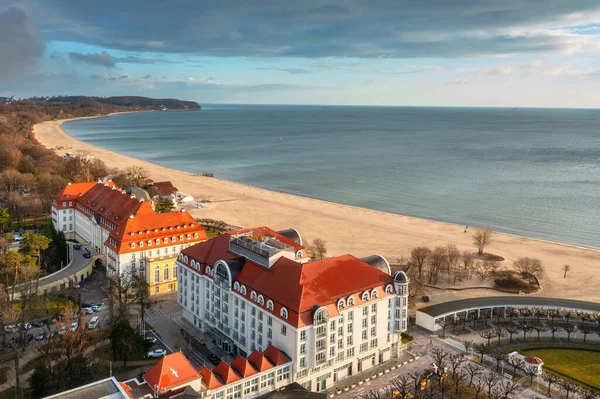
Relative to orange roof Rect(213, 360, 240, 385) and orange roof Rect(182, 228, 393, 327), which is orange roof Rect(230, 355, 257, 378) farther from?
orange roof Rect(182, 228, 393, 327)

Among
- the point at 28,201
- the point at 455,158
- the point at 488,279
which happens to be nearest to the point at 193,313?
the point at 488,279

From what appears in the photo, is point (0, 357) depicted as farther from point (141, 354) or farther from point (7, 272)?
point (7, 272)

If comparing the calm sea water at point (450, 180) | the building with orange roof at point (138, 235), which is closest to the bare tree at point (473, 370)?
the building with orange roof at point (138, 235)

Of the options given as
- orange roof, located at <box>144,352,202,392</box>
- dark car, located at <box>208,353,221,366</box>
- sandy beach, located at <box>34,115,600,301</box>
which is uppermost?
orange roof, located at <box>144,352,202,392</box>

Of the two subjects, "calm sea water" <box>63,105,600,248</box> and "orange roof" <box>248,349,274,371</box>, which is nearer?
"orange roof" <box>248,349,274,371</box>

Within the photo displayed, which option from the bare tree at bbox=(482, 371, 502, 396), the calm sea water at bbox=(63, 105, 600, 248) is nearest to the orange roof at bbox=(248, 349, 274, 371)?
the bare tree at bbox=(482, 371, 502, 396)

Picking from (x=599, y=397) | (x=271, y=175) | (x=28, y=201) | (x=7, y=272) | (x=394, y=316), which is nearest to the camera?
(x=599, y=397)

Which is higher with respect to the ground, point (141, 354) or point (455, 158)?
point (455, 158)
